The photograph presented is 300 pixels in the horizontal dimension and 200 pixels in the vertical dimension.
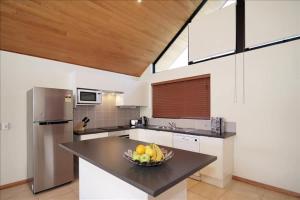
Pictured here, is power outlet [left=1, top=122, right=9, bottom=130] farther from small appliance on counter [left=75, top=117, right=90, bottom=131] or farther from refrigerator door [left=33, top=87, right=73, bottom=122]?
small appliance on counter [left=75, top=117, right=90, bottom=131]

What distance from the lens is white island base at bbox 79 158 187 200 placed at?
128 cm

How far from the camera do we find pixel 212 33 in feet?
10.7

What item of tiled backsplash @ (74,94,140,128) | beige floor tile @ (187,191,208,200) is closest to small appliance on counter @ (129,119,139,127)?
tiled backsplash @ (74,94,140,128)

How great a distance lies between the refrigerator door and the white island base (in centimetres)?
113

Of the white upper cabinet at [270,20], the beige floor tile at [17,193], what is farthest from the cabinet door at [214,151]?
the beige floor tile at [17,193]

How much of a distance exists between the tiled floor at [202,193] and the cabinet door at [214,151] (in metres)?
0.22

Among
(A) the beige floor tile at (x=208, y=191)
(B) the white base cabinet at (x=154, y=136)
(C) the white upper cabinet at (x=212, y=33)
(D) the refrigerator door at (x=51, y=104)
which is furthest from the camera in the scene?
(B) the white base cabinet at (x=154, y=136)

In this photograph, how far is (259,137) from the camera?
2.65m

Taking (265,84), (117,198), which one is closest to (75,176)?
(117,198)

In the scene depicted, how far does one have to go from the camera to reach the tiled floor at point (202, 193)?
2.34 metres

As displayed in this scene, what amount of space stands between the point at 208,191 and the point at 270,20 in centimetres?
294

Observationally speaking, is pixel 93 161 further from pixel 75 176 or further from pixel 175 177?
pixel 75 176

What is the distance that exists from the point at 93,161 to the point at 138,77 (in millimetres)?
3588

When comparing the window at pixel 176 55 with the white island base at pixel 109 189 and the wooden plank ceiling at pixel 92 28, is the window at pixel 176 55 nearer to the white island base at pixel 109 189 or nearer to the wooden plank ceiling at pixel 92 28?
the wooden plank ceiling at pixel 92 28
